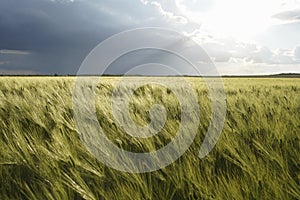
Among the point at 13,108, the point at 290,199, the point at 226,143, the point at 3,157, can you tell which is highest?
the point at 13,108

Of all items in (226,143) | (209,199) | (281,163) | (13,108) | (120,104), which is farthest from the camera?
(120,104)

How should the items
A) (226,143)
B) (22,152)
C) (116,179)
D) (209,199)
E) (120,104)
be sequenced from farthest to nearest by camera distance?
(120,104) < (226,143) < (22,152) < (116,179) < (209,199)

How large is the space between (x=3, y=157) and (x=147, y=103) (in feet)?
5.31

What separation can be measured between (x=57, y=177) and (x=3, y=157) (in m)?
0.47

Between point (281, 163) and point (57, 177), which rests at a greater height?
point (57, 177)

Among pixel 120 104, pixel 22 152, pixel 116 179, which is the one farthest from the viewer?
pixel 120 104

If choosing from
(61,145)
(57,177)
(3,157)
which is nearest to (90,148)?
(61,145)

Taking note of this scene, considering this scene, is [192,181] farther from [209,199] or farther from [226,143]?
[226,143]

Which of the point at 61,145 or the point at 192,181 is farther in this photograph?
the point at 61,145

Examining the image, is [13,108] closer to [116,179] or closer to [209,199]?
[116,179]

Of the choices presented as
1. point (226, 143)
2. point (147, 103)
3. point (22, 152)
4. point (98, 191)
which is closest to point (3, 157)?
point (22, 152)

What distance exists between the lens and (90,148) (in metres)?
1.58

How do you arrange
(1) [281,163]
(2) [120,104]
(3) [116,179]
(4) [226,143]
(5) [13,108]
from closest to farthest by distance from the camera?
(3) [116,179] → (1) [281,163] → (4) [226,143] → (5) [13,108] → (2) [120,104]

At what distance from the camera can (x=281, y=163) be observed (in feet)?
4.68
